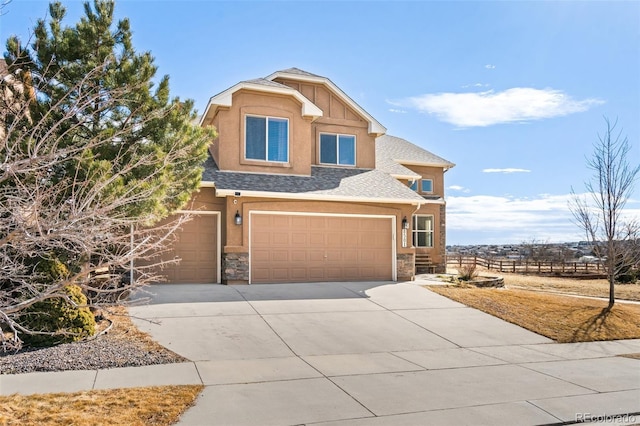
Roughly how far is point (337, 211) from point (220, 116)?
4904mm

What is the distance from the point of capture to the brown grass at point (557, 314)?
455 inches

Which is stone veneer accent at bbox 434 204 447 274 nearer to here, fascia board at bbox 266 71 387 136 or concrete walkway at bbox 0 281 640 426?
fascia board at bbox 266 71 387 136

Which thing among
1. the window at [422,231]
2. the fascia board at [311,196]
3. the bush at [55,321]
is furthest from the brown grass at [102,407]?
the window at [422,231]

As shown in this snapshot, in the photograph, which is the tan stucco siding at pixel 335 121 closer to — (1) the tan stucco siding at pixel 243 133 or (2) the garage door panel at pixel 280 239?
(1) the tan stucco siding at pixel 243 133

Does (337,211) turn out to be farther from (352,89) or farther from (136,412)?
(136,412)

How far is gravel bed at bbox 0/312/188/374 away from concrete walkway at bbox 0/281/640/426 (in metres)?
0.29

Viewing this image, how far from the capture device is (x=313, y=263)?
16125 millimetres

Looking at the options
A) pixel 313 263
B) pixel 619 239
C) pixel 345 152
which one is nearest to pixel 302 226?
pixel 313 263

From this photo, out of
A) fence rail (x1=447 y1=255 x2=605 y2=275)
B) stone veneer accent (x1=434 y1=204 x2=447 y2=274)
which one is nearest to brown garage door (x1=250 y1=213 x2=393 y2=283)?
stone veneer accent (x1=434 y1=204 x2=447 y2=274)

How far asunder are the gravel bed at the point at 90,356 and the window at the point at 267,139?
29.0ft

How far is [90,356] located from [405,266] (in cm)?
1156

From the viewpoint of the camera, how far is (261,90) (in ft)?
53.7

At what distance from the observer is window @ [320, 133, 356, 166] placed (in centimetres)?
1827

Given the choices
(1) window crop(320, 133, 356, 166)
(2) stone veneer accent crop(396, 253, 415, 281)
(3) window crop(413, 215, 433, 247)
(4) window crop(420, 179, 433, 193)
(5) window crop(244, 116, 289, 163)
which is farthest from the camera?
(4) window crop(420, 179, 433, 193)
